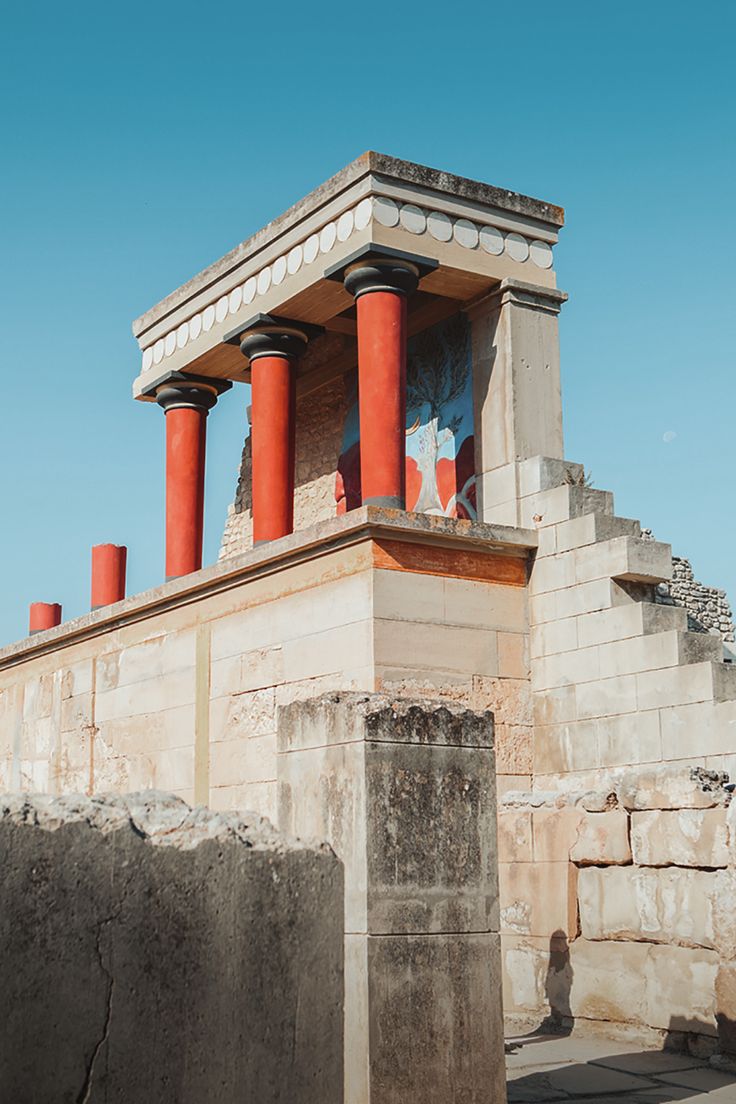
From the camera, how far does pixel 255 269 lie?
43.1 ft

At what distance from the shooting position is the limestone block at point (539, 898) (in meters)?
7.65

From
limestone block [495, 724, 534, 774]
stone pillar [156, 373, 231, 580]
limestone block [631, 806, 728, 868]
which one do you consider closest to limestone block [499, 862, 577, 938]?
limestone block [631, 806, 728, 868]

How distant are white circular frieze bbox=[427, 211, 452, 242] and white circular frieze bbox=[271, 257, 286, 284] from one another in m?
1.65

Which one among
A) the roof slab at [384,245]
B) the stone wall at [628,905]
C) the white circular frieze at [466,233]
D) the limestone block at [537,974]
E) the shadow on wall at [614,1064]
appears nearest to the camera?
the shadow on wall at [614,1064]

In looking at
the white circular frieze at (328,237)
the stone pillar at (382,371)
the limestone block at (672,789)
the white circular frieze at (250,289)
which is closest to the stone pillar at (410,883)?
the limestone block at (672,789)

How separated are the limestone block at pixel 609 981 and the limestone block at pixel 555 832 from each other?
1.76 feet

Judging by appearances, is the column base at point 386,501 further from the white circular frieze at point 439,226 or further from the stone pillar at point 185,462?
the stone pillar at point 185,462

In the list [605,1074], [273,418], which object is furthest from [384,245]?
[605,1074]

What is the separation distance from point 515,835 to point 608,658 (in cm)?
243

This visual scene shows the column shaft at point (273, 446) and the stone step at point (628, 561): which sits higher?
the column shaft at point (273, 446)

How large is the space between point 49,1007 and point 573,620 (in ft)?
24.2

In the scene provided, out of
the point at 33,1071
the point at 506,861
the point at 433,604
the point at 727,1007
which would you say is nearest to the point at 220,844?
the point at 33,1071

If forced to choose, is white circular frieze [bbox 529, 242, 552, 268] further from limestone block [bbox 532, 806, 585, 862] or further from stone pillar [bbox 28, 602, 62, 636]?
stone pillar [bbox 28, 602, 62, 636]

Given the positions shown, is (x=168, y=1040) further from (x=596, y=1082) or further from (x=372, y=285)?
(x=372, y=285)
